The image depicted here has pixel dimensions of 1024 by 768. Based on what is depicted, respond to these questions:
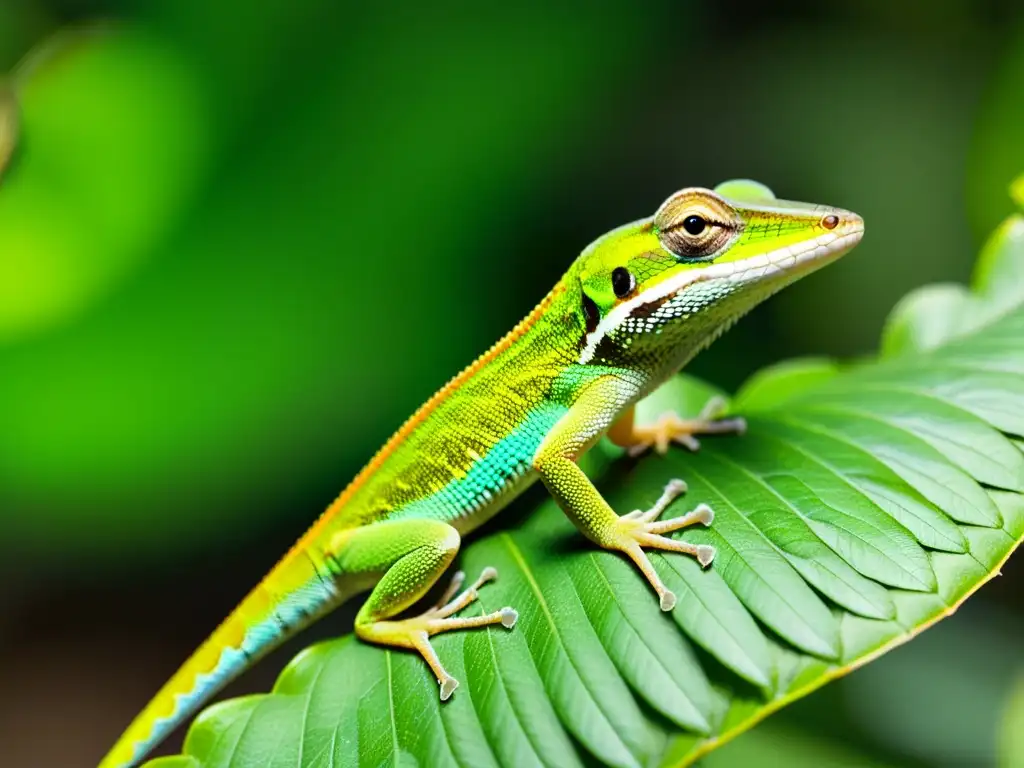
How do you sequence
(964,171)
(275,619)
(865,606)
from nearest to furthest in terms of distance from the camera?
(865,606) → (275,619) → (964,171)

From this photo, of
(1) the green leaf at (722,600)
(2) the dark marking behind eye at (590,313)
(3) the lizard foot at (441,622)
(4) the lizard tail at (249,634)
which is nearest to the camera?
(1) the green leaf at (722,600)

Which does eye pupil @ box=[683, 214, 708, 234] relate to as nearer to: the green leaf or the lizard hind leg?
the green leaf

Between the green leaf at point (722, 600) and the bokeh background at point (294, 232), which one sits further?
the bokeh background at point (294, 232)

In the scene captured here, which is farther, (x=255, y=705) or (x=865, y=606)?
(x=255, y=705)

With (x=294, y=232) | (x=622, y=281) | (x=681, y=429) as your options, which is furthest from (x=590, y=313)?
(x=294, y=232)

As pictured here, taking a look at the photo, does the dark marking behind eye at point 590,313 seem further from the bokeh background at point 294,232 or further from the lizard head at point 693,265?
the bokeh background at point 294,232

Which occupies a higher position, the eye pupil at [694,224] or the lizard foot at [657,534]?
the eye pupil at [694,224]

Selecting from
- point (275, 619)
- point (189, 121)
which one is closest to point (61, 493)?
point (189, 121)

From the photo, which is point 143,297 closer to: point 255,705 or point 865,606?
point 255,705

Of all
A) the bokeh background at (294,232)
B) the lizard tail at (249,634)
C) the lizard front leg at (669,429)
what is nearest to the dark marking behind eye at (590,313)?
the lizard front leg at (669,429)
